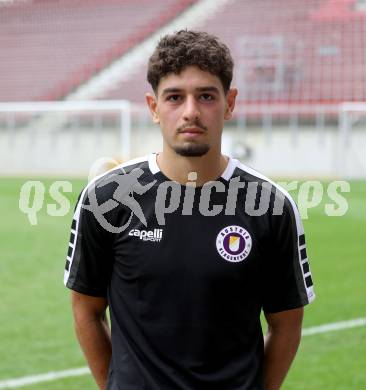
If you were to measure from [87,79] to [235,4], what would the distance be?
5598 mm

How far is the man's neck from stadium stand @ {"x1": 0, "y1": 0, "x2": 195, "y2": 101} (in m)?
25.1

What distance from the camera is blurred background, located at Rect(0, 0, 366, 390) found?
23.4 feet

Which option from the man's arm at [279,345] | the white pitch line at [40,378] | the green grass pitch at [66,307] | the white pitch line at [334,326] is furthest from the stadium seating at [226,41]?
the man's arm at [279,345]

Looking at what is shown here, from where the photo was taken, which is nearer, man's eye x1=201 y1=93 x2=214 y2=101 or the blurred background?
man's eye x1=201 y1=93 x2=214 y2=101

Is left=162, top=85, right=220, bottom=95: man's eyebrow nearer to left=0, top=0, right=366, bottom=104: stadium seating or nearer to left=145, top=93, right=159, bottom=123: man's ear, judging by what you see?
left=145, top=93, right=159, bottom=123: man's ear

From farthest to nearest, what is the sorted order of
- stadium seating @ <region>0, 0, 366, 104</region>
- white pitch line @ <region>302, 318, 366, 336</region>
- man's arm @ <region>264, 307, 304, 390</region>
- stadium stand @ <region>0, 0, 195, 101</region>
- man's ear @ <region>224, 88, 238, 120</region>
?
stadium stand @ <region>0, 0, 195, 101</region> < stadium seating @ <region>0, 0, 366, 104</region> < white pitch line @ <region>302, 318, 366, 336</region> < man's arm @ <region>264, 307, 304, 390</region> < man's ear @ <region>224, 88, 238, 120</region>

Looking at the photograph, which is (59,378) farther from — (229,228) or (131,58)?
(131,58)

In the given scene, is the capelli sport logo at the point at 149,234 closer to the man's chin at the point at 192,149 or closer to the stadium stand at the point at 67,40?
the man's chin at the point at 192,149

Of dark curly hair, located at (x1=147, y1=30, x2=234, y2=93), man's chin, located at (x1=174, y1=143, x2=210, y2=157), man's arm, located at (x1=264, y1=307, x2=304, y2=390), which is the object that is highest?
dark curly hair, located at (x1=147, y1=30, x2=234, y2=93)

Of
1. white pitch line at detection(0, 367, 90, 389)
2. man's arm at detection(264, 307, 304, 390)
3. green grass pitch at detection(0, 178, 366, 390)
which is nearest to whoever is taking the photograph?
man's arm at detection(264, 307, 304, 390)

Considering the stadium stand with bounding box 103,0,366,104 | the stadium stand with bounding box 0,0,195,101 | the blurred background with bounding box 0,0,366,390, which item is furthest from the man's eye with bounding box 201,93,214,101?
the stadium stand with bounding box 0,0,195,101

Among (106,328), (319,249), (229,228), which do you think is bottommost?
(319,249)

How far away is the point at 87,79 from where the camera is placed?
27.3 meters

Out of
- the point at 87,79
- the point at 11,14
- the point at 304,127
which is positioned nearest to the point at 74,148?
the point at 87,79
